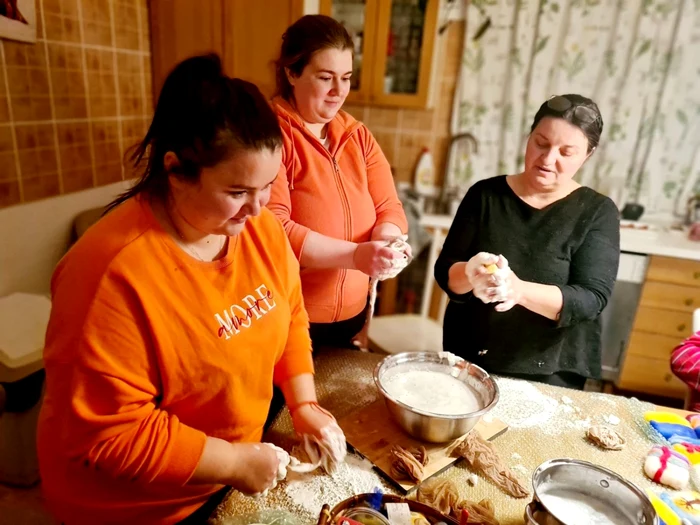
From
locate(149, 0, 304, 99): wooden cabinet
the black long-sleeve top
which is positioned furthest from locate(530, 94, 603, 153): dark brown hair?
locate(149, 0, 304, 99): wooden cabinet

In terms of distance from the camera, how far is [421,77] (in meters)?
3.13

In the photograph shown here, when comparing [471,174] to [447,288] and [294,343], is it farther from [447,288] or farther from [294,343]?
[294,343]

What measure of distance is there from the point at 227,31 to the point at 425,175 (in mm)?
1527

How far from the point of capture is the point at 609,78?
10.0 feet

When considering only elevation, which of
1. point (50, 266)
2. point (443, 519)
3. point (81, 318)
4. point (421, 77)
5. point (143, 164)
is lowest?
point (50, 266)

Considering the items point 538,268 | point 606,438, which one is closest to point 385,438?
point 606,438

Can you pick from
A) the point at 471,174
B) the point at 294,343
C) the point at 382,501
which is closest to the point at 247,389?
Answer: the point at 294,343

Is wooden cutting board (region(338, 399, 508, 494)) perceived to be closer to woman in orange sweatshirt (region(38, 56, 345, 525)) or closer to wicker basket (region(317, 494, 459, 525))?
wicker basket (region(317, 494, 459, 525))

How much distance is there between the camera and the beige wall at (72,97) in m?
2.17

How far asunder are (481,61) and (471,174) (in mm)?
711

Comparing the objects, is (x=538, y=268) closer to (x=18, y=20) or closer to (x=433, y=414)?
(x=433, y=414)

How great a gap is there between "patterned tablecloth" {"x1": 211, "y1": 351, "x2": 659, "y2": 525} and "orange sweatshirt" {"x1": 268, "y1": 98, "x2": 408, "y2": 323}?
0.18m

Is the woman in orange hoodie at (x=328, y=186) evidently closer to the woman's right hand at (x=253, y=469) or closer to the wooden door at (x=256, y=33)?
the woman's right hand at (x=253, y=469)

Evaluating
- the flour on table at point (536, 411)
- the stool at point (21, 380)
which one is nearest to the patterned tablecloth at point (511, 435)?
the flour on table at point (536, 411)
